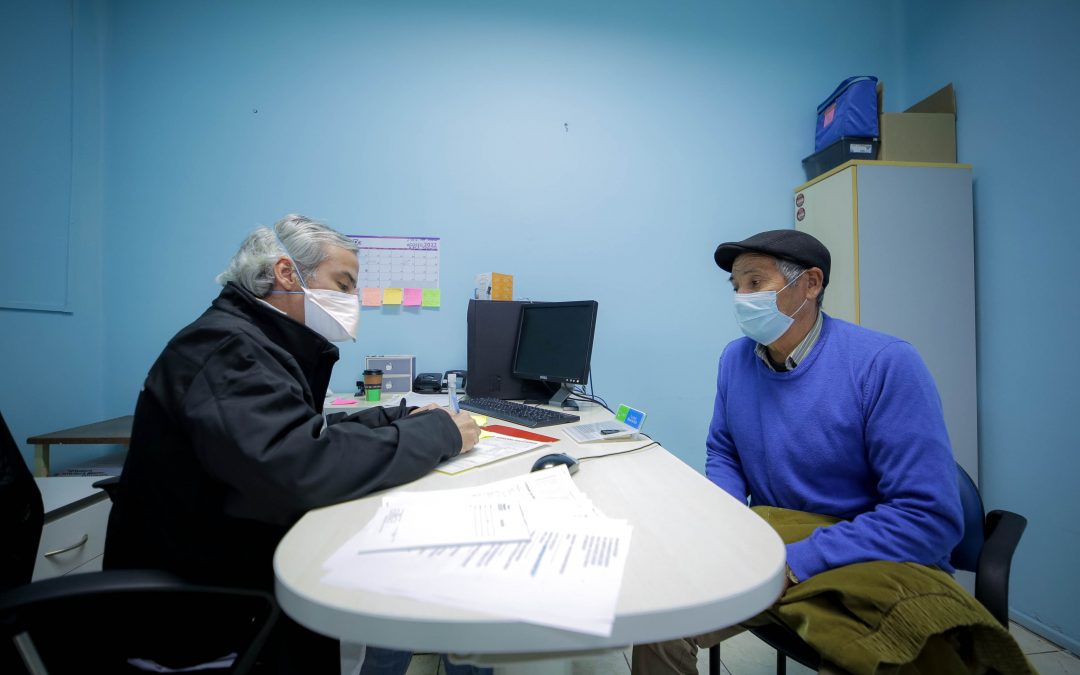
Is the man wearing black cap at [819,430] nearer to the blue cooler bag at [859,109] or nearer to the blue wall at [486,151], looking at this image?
the blue wall at [486,151]

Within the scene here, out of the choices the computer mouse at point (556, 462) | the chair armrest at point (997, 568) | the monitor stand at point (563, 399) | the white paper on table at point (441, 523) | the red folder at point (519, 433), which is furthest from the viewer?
the monitor stand at point (563, 399)

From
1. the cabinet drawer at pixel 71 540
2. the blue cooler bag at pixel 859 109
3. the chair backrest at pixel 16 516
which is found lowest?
the cabinet drawer at pixel 71 540

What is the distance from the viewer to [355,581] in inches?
21.1

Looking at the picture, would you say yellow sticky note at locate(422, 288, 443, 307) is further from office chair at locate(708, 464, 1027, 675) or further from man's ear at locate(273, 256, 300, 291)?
office chair at locate(708, 464, 1027, 675)

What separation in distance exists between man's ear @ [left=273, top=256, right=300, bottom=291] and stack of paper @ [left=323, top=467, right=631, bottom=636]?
596mm

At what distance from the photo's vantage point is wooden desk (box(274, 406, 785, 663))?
460 mm

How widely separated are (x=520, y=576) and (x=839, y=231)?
2.21 m

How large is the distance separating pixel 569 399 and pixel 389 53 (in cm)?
189

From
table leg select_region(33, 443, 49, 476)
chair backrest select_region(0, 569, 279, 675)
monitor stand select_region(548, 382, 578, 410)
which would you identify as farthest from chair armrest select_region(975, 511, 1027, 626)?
table leg select_region(33, 443, 49, 476)

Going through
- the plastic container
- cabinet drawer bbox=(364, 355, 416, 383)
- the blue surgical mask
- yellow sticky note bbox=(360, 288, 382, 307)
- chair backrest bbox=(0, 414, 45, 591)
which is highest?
the plastic container

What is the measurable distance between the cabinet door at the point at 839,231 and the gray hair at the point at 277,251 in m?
1.99

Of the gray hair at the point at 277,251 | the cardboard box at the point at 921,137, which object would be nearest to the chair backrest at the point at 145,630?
the gray hair at the point at 277,251

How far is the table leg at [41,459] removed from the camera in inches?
65.1

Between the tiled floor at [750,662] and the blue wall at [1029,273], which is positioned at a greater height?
the blue wall at [1029,273]
